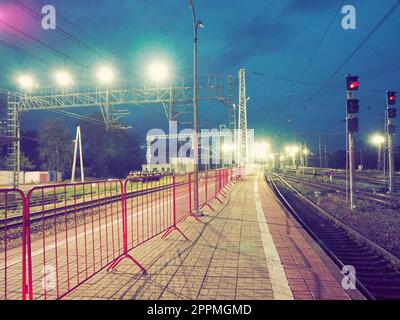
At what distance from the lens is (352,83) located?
1327cm

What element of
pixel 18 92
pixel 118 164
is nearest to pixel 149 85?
pixel 18 92

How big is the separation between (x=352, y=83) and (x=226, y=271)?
35.5ft

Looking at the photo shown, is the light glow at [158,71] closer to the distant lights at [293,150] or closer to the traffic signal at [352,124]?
the traffic signal at [352,124]

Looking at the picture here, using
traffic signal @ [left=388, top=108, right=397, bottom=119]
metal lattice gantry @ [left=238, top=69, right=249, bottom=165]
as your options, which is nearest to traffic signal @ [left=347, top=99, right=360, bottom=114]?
traffic signal @ [left=388, top=108, right=397, bottom=119]

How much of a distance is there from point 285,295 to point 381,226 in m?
7.17

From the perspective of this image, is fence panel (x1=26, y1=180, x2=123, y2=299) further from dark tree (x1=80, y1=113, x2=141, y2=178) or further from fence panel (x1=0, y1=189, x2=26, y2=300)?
dark tree (x1=80, y1=113, x2=141, y2=178)

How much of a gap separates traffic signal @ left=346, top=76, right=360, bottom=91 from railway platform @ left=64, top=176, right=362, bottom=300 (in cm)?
751

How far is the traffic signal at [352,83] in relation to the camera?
1321 centimetres

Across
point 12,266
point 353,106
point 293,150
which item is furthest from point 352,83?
point 293,150

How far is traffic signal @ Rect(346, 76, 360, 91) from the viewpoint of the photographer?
13211 mm

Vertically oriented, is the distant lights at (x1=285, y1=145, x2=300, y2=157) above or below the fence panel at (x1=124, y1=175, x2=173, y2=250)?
above

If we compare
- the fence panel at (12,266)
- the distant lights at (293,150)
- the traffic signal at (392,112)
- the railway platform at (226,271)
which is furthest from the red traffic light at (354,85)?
the distant lights at (293,150)

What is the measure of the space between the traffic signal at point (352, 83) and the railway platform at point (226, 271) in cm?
751
